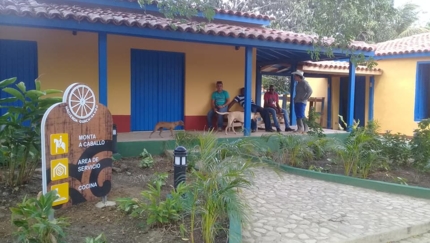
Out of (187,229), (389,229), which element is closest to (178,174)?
(187,229)

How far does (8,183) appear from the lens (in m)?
4.80

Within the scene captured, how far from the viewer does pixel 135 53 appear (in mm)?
9125

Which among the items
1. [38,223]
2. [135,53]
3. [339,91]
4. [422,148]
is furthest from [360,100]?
[38,223]

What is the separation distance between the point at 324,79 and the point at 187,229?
1402cm

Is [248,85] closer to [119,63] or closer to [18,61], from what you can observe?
[119,63]

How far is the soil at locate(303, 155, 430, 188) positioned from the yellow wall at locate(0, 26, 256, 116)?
3.70 meters

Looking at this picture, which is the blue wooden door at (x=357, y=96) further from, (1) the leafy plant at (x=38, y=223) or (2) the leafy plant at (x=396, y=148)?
(1) the leafy plant at (x=38, y=223)

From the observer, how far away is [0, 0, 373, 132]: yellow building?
6.82m

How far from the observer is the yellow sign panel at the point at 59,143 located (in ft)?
12.7

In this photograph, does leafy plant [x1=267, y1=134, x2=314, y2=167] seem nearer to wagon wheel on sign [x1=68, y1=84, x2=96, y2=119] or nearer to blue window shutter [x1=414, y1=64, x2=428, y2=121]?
wagon wheel on sign [x1=68, y1=84, x2=96, y2=119]

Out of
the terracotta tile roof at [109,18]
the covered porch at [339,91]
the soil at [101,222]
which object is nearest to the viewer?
the soil at [101,222]

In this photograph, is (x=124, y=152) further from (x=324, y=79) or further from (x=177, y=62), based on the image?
(x=324, y=79)

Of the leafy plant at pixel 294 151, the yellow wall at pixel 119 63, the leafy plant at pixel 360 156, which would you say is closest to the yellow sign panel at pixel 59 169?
the yellow wall at pixel 119 63

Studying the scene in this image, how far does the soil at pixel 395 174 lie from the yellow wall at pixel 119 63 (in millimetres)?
3698
